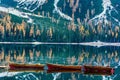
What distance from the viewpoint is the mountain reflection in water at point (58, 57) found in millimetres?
2178

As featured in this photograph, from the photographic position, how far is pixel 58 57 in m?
2.20

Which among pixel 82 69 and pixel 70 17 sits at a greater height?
pixel 70 17

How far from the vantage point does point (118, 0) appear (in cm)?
228

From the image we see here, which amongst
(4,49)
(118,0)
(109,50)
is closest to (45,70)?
Result: (4,49)

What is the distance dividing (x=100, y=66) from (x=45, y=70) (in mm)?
322

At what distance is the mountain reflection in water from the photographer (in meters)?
2.18

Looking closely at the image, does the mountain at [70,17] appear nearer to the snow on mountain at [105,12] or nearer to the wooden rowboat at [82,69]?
the snow on mountain at [105,12]

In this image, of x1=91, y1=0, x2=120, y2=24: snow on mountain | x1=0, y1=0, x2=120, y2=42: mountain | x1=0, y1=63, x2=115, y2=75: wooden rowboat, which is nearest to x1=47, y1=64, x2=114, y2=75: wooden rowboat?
x1=0, y1=63, x2=115, y2=75: wooden rowboat

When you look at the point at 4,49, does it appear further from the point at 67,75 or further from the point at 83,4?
the point at 83,4

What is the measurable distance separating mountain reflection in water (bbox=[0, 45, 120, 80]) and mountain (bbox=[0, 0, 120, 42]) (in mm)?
61


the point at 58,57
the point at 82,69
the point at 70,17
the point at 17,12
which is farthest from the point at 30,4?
the point at 82,69

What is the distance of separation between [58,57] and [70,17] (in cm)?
25

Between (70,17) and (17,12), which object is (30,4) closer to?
(17,12)

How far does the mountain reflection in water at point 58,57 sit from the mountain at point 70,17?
2.4 inches
